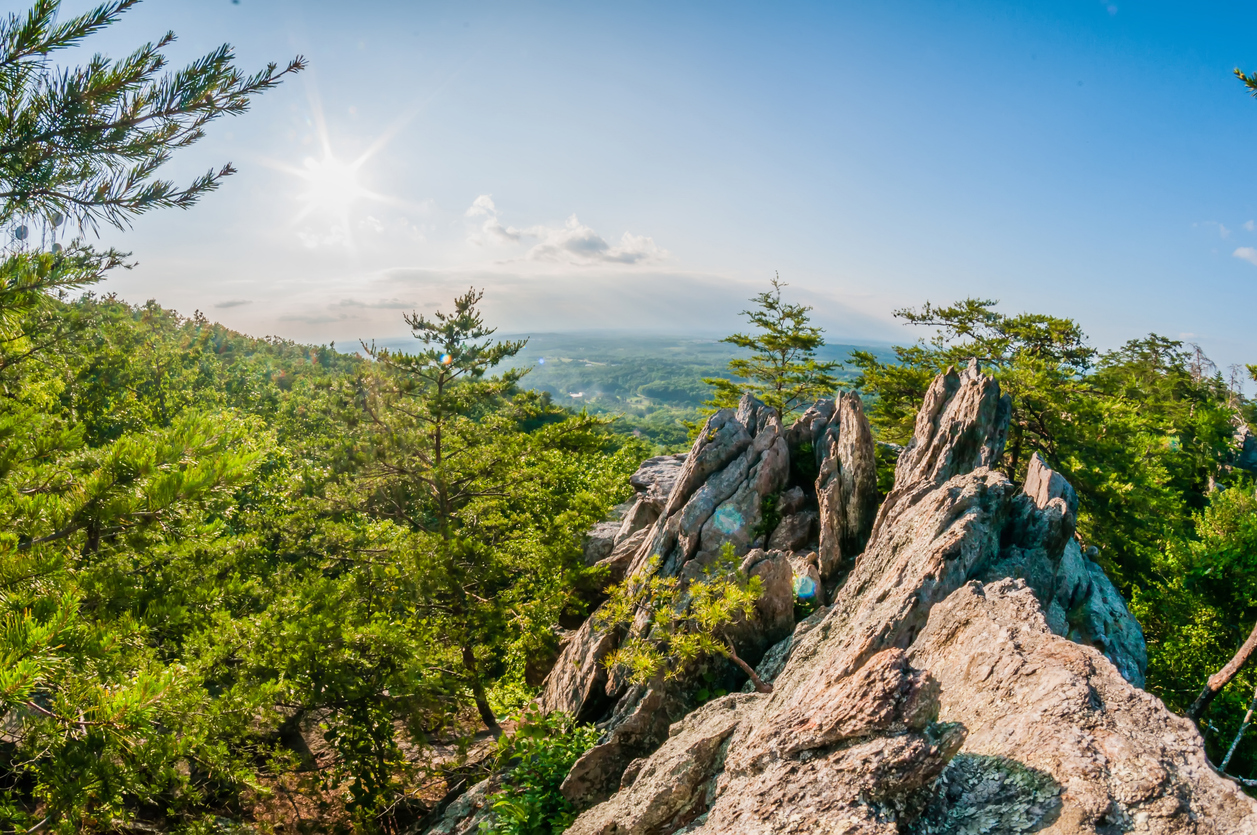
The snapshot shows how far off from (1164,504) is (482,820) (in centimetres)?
3117

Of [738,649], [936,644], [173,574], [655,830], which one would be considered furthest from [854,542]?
[173,574]

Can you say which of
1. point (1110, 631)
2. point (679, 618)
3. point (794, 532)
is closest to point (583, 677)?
point (679, 618)

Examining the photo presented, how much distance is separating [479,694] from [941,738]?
1341 cm

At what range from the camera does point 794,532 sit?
16781 millimetres

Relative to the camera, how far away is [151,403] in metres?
33.1

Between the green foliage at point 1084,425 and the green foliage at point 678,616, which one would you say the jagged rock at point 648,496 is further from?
the green foliage at point 1084,425

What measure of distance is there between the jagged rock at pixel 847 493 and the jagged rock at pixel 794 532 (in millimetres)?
1278

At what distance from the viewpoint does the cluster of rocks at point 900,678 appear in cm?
462

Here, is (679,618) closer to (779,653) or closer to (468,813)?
(779,653)

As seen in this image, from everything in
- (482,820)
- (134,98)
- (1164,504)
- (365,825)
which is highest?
(134,98)

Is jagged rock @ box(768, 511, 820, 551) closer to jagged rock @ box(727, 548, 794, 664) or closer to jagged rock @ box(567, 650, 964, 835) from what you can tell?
jagged rock @ box(727, 548, 794, 664)

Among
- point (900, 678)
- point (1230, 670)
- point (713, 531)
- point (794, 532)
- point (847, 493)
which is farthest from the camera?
point (794, 532)

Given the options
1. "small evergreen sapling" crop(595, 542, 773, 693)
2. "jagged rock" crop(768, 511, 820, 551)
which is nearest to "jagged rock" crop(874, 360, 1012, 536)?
"jagged rock" crop(768, 511, 820, 551)

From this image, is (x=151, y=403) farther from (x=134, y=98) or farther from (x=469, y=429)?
(x=134, y=98)
